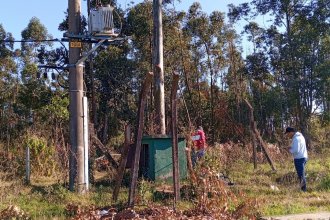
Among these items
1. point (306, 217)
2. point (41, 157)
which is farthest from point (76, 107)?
point (306, 217)

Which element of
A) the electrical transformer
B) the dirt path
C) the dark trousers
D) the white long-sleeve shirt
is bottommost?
the dirt path

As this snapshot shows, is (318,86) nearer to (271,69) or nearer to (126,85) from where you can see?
(271,69)

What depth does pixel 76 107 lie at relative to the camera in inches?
433

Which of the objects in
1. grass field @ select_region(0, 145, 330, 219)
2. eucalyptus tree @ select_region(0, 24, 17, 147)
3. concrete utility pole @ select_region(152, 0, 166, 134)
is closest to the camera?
grass field @ select_region(0, 145, 330, 219)

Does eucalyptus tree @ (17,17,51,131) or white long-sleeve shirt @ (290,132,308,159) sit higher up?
eucalyptus tree @ (17,17,51,131)

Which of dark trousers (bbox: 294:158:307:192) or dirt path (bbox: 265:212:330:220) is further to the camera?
Result: dark trousers (bbox: 294:158:307:192)

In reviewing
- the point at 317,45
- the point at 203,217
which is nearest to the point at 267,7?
the point at 317,45

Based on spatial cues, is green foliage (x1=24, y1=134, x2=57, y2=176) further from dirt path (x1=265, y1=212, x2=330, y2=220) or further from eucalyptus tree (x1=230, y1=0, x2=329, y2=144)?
eucalyptus tree (x1=230, y1=0, x2=329, y2=144)

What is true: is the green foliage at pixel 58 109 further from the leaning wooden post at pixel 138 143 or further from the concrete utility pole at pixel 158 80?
the leaning wooden post at pixel 138 143

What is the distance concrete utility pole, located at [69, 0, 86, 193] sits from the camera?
10.7 meters

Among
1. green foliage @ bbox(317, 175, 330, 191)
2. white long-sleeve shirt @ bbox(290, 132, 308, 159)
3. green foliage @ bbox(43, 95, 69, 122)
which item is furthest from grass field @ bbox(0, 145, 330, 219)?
green foliage @ bbox(43, 95, 69, 122)

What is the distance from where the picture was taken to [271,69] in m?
32.3

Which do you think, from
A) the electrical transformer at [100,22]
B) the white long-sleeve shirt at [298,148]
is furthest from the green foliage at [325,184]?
the electrical transformer at [100,22]

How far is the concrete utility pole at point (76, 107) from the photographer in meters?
10.7
